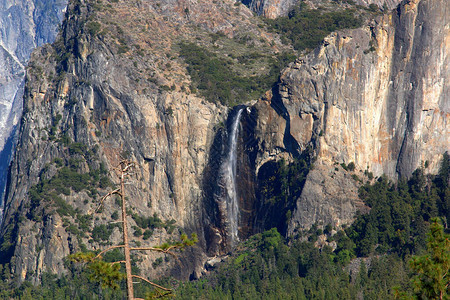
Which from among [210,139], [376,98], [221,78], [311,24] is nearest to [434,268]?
[376,98]

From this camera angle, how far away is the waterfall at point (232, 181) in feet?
452

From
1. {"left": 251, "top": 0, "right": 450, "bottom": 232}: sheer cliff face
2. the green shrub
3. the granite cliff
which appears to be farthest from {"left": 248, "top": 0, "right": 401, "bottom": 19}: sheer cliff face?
{"left": 251, "top": 0, "right": 450, "bottom": 232}: sheer cliff face

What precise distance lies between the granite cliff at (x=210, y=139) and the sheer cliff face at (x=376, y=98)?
19 centimetres

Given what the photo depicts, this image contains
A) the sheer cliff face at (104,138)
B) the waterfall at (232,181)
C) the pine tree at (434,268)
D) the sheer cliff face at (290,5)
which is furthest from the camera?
the sheer cliff face at (290,5)

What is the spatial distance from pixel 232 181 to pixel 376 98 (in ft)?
91.4

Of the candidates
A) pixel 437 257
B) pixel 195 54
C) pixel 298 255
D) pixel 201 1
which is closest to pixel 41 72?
pixel 195 54

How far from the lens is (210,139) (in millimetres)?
142250

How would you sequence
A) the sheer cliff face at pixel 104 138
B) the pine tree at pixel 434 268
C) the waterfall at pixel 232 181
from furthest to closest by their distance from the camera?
1. the waterfall at pixel 232 181
2. the sheer cliff face at pixel 104 138
3. the pine tree at pixel 434 268

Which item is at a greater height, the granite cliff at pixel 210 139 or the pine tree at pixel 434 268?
the granite cliff at pixel 210 139

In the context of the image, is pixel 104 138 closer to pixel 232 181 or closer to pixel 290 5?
pixel 232 181

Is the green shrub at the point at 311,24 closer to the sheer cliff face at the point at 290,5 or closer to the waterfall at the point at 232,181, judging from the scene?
the sheer cliff face at the point at 290,5

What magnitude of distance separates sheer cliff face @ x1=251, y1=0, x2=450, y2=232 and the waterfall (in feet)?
17.5

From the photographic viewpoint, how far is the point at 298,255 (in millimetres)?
125250

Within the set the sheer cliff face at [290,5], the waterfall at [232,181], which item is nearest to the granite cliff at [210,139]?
the waterfall at [232,181]
